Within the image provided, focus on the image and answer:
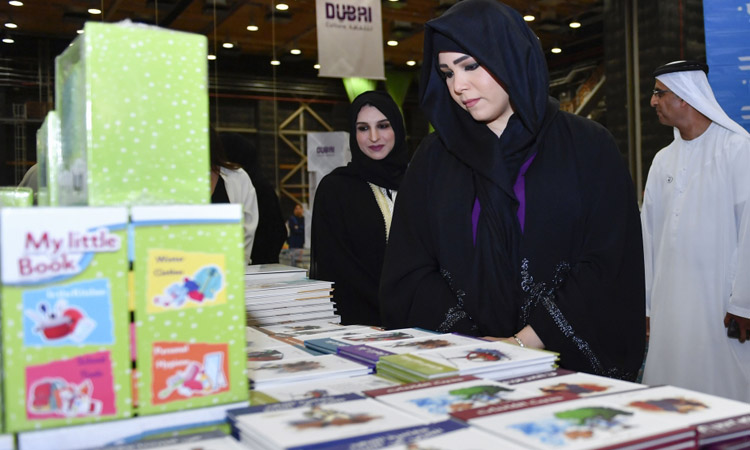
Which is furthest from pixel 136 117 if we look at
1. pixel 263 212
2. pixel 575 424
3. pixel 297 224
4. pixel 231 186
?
pixel 297 224

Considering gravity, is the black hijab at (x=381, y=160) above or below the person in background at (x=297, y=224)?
above

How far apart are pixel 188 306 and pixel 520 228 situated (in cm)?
106

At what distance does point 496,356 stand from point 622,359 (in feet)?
2.37

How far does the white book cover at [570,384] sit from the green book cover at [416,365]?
10 centimetres

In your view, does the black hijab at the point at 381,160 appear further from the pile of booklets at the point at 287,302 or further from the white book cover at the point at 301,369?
the white book cover at the point at 301,369

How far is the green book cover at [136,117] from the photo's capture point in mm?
833

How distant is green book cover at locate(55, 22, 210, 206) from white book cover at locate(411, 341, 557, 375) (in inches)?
18.6

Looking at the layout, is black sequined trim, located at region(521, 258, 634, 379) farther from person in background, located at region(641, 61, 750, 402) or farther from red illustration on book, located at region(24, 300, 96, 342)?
person in background, located at region(641, 61, 750, 402)

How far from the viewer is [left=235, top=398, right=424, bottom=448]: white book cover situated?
76 centimetres

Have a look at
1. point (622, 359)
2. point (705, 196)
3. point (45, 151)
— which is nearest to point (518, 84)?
point (622, 359)

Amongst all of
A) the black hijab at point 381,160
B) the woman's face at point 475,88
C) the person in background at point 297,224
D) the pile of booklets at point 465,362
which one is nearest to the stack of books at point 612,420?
the pile of booklets at point 465,362

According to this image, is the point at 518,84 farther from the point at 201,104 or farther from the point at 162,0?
the point at 162,0

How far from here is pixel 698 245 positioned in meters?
3.41

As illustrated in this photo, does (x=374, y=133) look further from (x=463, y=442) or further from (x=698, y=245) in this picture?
(x=463, y=442)
